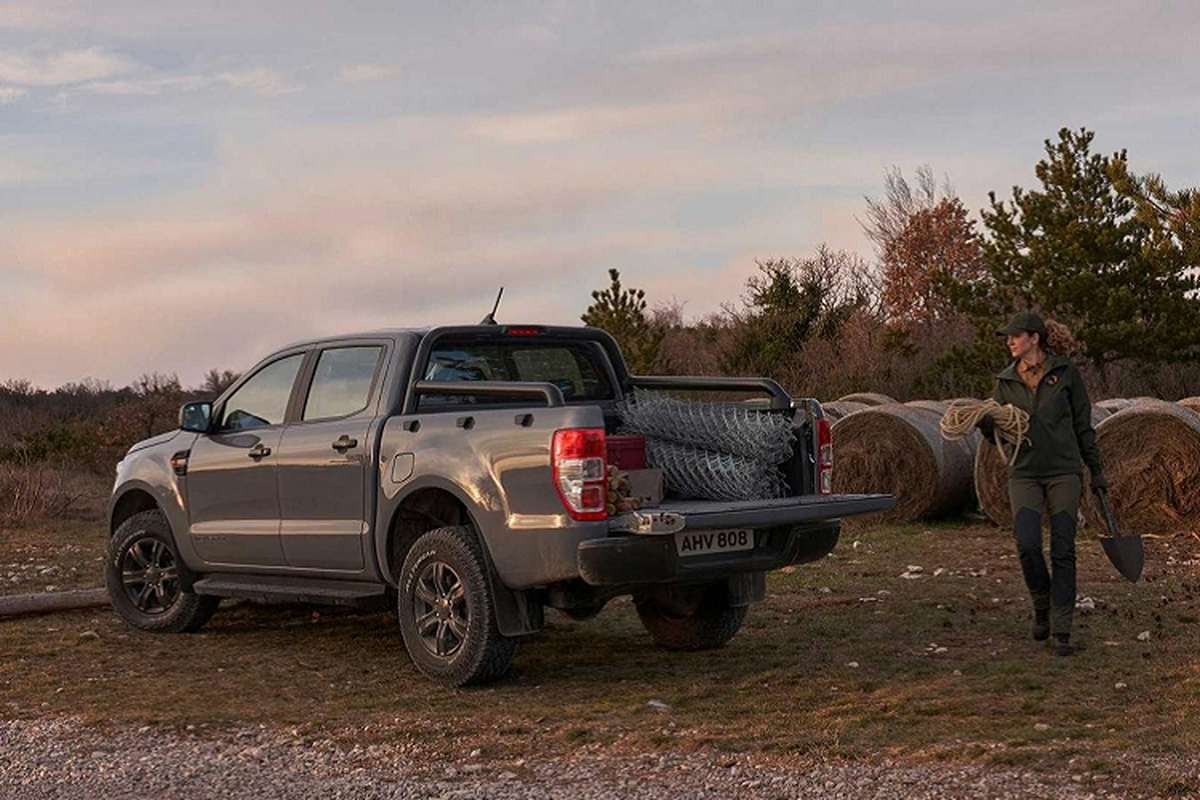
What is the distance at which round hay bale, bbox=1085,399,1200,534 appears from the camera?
14906mm

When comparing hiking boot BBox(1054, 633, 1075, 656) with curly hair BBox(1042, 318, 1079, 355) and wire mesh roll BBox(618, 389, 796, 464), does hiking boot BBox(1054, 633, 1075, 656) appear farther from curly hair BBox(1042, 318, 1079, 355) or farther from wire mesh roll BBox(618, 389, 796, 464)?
wire mesh roll BBox(618, 389, 796, 464)

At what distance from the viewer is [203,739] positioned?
7.20 metres

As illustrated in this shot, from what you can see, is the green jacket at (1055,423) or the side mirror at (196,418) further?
the side mirror at (196,418)

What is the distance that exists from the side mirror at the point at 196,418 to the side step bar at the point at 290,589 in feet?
3.04

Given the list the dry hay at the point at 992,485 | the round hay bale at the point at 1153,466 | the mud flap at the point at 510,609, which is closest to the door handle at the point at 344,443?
the mud flap at the point at 510,609

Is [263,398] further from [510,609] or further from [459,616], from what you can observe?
[510,609]

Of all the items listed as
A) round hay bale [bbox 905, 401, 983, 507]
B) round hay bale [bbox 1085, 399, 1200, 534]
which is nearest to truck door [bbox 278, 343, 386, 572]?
round hay bale [bbox 1085, 399, 1200, 534]

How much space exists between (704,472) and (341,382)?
2261 mm

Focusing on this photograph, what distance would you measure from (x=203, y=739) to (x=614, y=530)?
2.11 meters

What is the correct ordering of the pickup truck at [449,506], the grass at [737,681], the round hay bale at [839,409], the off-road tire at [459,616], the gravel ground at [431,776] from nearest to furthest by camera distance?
the gravel ground at [431,776] < the grass at [737,681] < the pickup truck at [449,506] < the off-road tire at [459,616] < the round hay bale at [839,409]

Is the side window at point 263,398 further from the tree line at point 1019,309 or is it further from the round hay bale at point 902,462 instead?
the tree line at point 1019,309

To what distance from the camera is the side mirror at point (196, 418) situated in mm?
9859

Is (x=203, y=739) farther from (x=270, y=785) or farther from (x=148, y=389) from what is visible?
(x=148, y=389)

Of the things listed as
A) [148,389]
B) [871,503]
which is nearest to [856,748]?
[871,503]
